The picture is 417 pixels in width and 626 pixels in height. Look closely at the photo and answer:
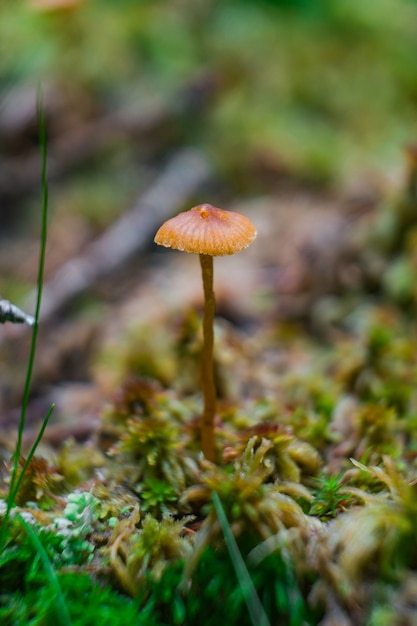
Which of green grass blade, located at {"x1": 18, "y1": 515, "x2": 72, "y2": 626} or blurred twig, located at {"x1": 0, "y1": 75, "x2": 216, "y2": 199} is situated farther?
blurred twig, located at {"x1": 0, "y1": 75, "x2": 216, "y2": 199}

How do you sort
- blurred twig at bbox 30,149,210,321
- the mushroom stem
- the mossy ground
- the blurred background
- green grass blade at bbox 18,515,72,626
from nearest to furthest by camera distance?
green grass blade at bbox 18,515,72,626 < the mossy ground < the mushroom stem < the blurred background < blurred twig at bbox 30,149,210,321

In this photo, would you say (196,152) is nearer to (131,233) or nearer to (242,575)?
(131,233)

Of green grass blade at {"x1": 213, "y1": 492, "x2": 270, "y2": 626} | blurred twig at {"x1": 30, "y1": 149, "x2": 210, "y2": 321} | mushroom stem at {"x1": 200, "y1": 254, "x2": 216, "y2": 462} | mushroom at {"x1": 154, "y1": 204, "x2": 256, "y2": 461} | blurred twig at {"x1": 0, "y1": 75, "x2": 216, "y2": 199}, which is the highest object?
blurred twig at {"x1": 0, "y1": 75, "x2": 216, "y2": 199}

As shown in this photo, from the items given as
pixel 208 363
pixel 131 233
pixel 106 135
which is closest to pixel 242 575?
pixel 208 363

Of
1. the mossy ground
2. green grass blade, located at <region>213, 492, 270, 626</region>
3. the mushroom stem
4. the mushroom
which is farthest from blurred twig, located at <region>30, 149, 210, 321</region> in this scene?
green grass blade, located at <region>213, 492, 270, 626</region>

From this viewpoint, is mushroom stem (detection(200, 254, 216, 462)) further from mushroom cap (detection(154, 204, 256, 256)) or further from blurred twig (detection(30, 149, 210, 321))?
blurred twig (detection(30, 149, 210, 321))

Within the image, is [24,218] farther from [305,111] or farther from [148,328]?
[305,111]
